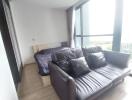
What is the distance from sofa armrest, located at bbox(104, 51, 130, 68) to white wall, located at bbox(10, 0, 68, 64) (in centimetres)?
262

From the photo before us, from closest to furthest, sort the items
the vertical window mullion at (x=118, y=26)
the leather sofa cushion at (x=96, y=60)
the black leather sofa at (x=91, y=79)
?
the black leather sofa at (x=91, y=79)
the leather sofa cushion at (x=96, y=60)
the vertical window mullion at (x=118, y=26)

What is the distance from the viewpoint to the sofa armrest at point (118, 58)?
6.69 feet

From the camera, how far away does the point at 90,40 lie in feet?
12.1

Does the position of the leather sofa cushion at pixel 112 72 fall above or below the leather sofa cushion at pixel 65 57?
below

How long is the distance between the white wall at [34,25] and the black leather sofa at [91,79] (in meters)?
2.34

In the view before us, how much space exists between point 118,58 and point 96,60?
514mm

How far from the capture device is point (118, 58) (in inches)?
85.0

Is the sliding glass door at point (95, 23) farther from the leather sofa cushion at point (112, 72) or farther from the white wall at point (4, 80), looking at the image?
the white wall at point (4, 80)

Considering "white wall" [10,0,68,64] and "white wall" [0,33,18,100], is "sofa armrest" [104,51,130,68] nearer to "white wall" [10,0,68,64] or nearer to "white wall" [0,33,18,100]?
"white wall" [0,33,18,100]

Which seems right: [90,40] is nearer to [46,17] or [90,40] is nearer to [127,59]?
[127,59]

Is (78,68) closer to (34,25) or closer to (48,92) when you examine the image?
(48,92)

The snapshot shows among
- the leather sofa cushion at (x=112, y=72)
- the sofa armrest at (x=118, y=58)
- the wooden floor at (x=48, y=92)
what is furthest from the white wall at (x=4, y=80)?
the sofa armrest at (x=118, y=58)

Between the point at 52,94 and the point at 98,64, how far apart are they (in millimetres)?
1232

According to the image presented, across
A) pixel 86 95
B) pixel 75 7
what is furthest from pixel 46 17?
pixel 86 95
